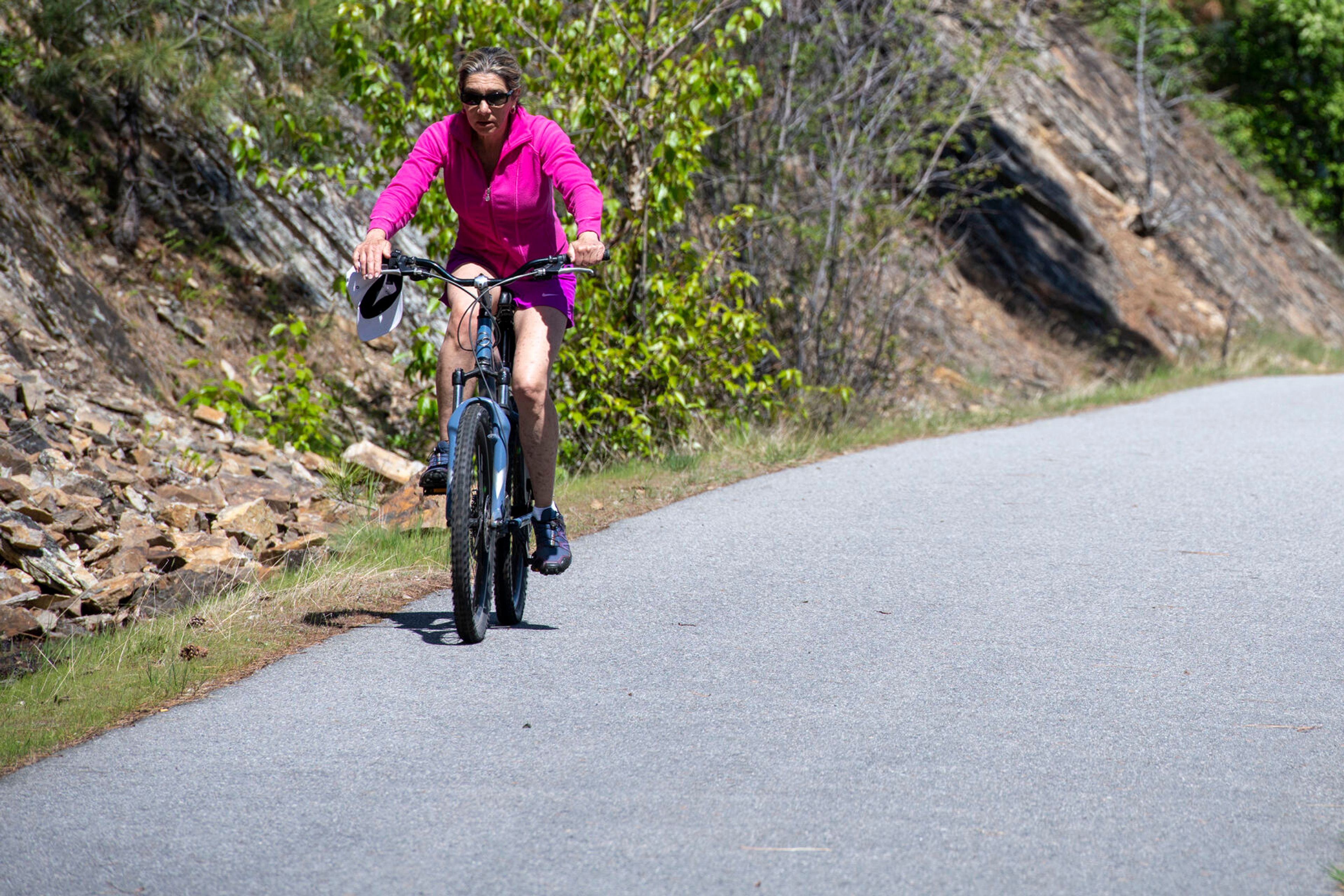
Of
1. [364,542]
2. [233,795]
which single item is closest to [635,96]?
[364,542]

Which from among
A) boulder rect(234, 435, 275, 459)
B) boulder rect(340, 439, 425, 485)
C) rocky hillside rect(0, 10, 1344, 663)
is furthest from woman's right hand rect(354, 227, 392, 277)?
boulder rect(234, 435, 275, 459)

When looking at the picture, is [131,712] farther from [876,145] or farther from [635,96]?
[876,145]

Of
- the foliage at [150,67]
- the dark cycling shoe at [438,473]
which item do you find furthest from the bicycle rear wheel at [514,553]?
the foliage at [150,67]

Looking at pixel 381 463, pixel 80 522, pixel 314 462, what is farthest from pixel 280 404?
pixel 80 522

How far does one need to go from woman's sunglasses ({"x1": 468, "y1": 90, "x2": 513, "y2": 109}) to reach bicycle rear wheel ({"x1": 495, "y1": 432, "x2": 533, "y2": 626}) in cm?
125

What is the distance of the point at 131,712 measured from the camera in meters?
4.32

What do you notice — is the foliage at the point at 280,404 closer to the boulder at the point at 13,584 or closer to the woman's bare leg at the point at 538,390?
the boulder at the point at 13,584

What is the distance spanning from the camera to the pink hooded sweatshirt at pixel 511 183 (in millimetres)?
5152

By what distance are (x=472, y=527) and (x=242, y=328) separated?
730 cm

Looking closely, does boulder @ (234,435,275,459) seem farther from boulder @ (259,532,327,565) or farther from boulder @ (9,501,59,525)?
boulder @ (9,501,59,525)

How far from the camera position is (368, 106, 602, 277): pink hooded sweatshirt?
5.15 m

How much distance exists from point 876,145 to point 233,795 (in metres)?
10.6

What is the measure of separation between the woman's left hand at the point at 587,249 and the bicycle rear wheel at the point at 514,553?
0.77 m

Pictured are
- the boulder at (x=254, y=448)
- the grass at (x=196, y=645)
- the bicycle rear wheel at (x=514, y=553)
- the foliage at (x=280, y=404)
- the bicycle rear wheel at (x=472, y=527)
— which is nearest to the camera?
the grass at (x=196, y=645)
